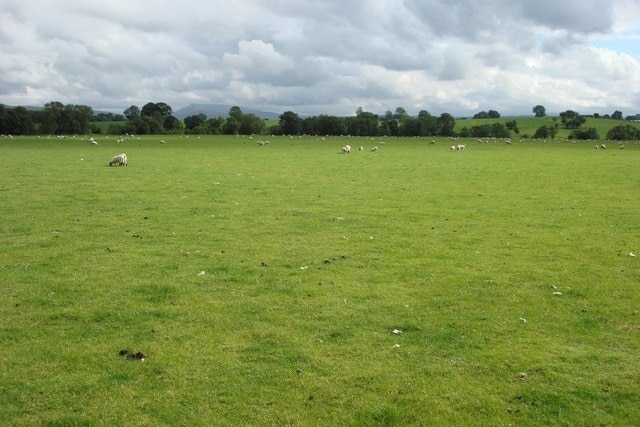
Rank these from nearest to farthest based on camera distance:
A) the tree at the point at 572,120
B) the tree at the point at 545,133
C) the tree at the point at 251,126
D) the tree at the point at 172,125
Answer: the tree at the point at 545,133 < the tree at the point at 251,126 < the tree at the point at 172,125 < the tree at the point at 572,120

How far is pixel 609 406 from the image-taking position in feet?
24.8

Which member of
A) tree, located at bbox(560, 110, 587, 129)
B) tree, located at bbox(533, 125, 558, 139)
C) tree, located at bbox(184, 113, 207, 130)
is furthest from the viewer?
tree, located at bbox(560, 110, 587, 129)

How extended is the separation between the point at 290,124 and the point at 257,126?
9.71m

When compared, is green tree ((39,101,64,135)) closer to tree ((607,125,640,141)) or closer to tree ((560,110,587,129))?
tree ((607,125,640,141))

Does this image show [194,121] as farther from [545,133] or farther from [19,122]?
[545,133]

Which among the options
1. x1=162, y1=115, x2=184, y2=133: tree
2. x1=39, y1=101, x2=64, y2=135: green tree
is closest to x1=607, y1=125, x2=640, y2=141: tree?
x1=162, y1=115, x2=184, y2=133: tree

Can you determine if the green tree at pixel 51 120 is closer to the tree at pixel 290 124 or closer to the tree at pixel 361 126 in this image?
the tree at pixel 290 124

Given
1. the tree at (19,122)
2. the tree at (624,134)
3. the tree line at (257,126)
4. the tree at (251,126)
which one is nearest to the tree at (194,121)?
the tree line at (257,126)

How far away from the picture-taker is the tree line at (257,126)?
128m

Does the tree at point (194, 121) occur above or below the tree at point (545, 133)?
above

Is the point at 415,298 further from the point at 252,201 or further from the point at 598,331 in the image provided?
the point at 252,201

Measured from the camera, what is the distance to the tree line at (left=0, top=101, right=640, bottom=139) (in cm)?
12812

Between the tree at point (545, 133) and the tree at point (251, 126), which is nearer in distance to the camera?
the tree at point (545, 133)

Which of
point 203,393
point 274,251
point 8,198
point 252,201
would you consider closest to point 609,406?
point 203,393
